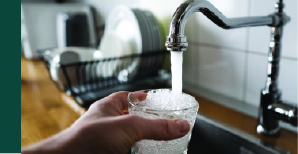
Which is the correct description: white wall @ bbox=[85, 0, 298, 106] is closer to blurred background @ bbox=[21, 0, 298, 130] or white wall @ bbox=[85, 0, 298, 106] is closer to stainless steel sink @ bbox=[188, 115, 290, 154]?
blurred background @ bbox=[21, 0, 298, 130]

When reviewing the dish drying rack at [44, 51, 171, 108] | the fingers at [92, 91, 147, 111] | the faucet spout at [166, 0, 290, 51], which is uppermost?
the faucet spout at [166, 0, 290, 51]

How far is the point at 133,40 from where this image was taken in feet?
2.69

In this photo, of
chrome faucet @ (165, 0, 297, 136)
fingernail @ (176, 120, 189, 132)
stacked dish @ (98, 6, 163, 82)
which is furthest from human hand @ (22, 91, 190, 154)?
stacked dish @ (98, 6, 163, 82)

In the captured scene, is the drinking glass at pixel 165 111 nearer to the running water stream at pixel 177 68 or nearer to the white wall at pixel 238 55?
the running water stream at pixel 177 68

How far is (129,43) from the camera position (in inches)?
32.4

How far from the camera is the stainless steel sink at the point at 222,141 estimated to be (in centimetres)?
47

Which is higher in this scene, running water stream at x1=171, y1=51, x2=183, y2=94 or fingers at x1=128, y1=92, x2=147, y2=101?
running water stream at x1=171, y1=51, x2=183, y2=94

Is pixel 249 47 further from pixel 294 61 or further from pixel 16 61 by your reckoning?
pixel 16 61

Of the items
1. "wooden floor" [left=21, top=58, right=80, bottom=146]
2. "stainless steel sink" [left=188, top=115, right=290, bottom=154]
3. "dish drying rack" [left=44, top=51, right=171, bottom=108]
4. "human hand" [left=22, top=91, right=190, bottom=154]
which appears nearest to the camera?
"human hand" [left=22, top=91, right=190, bottom=154]

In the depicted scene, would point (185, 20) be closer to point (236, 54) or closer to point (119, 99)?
point (119, 99)

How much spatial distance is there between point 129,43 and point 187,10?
52 cm

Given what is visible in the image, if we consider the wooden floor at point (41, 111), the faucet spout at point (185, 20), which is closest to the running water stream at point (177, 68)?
the faucet spout at point (185, 20)

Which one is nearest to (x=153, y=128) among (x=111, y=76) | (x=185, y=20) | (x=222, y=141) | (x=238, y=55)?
(x=185, y=20)

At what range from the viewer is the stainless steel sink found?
1.56ft
